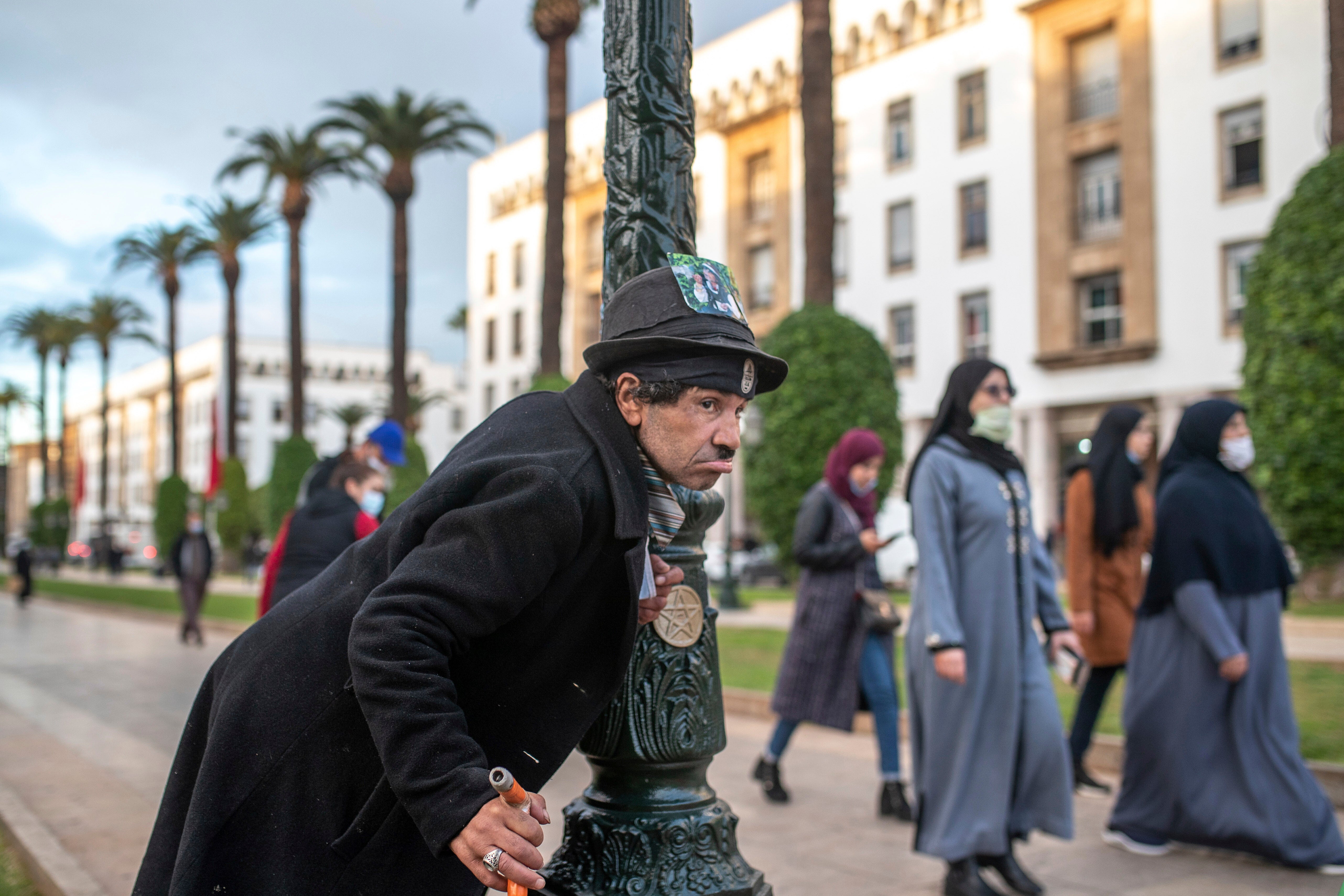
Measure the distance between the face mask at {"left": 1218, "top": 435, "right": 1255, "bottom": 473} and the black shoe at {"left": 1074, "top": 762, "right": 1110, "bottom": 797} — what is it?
206 cm

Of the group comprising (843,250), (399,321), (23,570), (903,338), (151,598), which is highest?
(843,250)

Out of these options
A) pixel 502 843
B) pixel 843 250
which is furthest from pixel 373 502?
pixel 843 250

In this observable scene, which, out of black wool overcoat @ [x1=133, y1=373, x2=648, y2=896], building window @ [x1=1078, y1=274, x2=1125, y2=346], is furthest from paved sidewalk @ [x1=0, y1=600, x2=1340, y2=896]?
building window @ [x1=1078, y1=274, x2=1125, y2=346]

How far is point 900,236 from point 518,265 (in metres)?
25.4

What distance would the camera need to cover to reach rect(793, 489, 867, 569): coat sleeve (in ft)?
20.7

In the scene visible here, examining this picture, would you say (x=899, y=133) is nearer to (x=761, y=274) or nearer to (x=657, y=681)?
(x=761, y=274)

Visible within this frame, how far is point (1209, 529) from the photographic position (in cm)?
516

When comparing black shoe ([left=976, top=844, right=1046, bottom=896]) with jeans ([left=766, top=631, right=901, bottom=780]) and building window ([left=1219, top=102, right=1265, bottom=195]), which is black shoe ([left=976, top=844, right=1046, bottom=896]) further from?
building window ([left=1219, top=102, right=1265, bottom=195])

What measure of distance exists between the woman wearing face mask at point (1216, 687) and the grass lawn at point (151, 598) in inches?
631

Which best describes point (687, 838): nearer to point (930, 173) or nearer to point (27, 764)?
point (27, 764)

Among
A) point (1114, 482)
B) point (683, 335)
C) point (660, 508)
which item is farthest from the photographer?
point (1114, 482)

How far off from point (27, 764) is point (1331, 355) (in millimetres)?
16344

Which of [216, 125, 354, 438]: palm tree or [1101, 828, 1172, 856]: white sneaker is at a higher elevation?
[216, 125, 354, 438]: palm tree

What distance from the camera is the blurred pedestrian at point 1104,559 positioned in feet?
21.2
